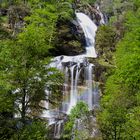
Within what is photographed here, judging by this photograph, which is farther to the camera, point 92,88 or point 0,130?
point 92,88

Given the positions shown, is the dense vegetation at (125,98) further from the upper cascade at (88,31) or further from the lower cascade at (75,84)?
the upper cascade at (88,31)

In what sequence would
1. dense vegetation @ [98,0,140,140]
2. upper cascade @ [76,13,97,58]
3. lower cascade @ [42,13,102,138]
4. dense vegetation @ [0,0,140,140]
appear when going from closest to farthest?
1. dense vegetation @ [0,0,140,140]
2. dense vegetation @ [98,0,140,140]
3. lower cascade @ [42,13,102,138]
4. upper cascade @ [76,13,97,58]

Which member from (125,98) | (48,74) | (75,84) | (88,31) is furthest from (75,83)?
(48,74)

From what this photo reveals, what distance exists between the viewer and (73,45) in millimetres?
42719

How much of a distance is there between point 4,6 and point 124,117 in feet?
105

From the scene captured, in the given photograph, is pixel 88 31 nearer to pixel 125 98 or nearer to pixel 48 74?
pixel 125 98

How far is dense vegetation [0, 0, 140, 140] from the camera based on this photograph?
15727 mm

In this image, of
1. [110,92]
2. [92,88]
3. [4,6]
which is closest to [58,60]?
[92,88]

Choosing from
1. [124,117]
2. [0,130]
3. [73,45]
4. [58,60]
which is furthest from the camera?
[73,45]

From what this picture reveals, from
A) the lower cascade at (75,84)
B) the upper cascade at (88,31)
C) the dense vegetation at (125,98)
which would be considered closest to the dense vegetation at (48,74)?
the dense vegetation at (125,98)

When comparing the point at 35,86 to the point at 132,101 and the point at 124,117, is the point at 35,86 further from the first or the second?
the point at 132,101

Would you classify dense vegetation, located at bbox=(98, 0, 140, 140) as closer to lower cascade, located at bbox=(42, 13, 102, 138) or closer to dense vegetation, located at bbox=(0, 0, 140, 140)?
dense vegetation, located at bbox=(0, 0, 140, 140)

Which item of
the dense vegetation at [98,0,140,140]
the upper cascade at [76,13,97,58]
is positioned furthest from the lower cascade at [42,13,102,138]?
the upper cascade at [76,13,97,58]

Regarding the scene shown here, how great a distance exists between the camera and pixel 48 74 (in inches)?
699
